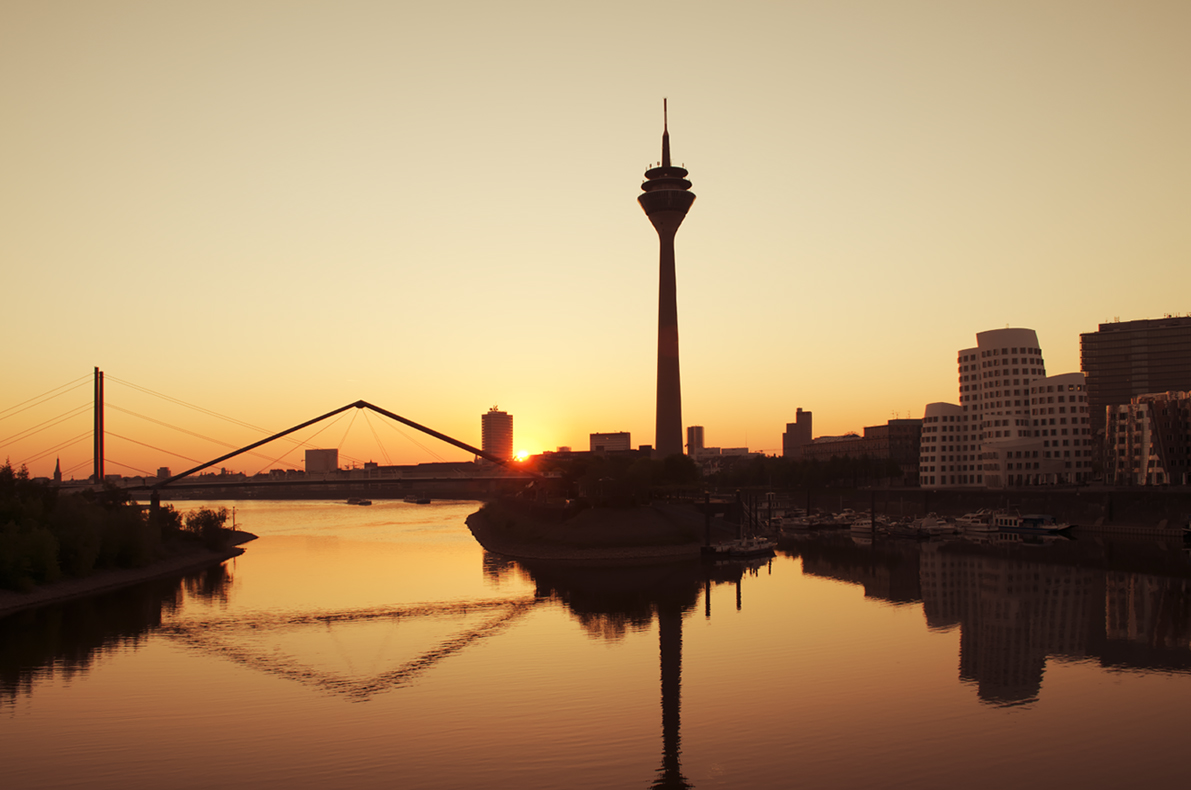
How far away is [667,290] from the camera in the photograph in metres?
145

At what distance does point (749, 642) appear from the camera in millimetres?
37531

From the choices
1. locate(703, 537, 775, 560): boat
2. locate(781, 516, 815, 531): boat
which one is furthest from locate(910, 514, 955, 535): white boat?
locate(703, 537, 775, 560): boat

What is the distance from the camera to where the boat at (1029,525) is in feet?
275

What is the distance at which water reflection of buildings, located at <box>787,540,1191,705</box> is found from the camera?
33.4 metres

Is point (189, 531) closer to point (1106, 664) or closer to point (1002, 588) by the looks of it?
point (1002, 588)

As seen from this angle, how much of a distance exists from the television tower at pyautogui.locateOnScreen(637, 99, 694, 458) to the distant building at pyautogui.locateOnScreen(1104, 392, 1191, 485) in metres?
60.4

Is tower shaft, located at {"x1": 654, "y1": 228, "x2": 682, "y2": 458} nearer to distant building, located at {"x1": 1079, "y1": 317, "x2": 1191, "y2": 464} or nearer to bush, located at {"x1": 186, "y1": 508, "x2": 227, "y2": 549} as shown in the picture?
bush, located at {"x1": 186, "y1": 508, "x2": 227, "y2": 549}

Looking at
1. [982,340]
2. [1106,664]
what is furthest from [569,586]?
[982,340]

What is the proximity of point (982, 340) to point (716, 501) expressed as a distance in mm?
66781

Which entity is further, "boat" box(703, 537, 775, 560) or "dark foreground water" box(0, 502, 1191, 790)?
"boat" box(703, 537, 775, 560)

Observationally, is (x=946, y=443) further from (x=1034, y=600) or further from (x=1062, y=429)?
(x=1034, y=600)

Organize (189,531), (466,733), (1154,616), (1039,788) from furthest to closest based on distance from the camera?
(189,531)
(1154,616)
(466,733)
(1039,788)

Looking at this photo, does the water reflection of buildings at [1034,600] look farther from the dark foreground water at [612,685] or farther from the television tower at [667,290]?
the television tower at [667,290]

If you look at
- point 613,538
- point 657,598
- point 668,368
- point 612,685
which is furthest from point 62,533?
point 668,368
